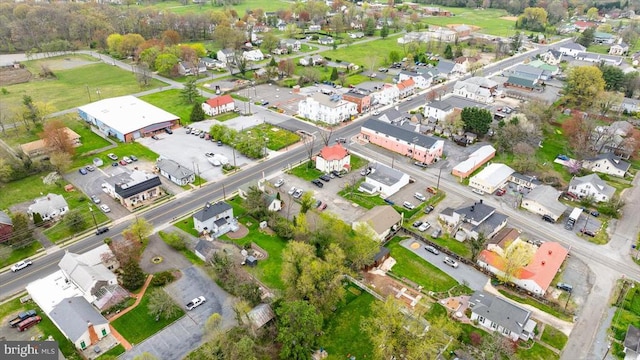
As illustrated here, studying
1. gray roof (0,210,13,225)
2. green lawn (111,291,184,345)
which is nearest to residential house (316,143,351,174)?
green lawn (111,291,184,345)

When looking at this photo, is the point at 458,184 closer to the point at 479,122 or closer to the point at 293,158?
the point at 479,122

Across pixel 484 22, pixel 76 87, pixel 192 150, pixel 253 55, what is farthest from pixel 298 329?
pixel 484 22

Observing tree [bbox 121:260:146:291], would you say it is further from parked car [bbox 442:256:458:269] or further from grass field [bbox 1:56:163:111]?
grass field [bbox 1:56:163:111]

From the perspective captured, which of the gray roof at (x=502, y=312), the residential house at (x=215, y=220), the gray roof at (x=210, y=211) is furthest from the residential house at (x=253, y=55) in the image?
the gray roof at (x=502, y=312)

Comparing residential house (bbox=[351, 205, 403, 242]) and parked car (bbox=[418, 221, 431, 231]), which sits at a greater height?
residential house (bbox=[351, 205, 403, 242])

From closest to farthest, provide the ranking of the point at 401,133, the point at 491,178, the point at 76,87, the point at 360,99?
the point at 491,178
the point at 401,133
the point at 360,99
the point at 76,87

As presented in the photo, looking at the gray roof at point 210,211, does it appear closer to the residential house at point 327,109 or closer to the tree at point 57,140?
the tree at point 57,140

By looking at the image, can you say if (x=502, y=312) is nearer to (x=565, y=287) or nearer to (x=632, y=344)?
(x=565, y=287)
